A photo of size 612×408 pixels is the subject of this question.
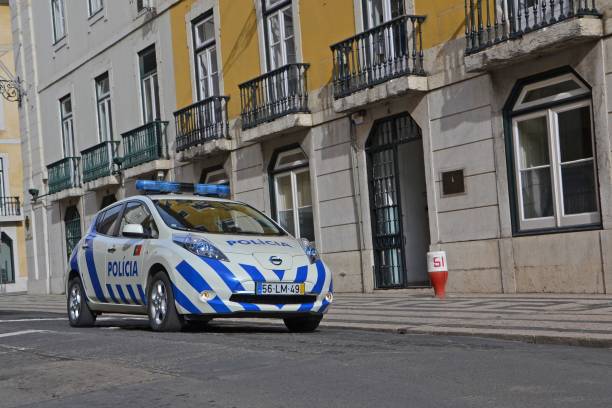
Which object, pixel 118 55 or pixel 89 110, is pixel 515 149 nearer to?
pixel 118 55

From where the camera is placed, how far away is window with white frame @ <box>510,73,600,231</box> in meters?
15.1

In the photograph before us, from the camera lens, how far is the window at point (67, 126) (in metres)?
34.3

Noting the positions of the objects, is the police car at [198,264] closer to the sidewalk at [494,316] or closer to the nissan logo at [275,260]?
the nissan logo at [275,260]

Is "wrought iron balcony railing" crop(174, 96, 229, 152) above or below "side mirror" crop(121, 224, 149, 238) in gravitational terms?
above

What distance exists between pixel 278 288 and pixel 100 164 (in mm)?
21182

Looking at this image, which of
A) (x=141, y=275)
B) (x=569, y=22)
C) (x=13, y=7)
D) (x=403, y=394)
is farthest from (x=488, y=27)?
(x=13, y=7)

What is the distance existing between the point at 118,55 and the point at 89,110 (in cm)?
297

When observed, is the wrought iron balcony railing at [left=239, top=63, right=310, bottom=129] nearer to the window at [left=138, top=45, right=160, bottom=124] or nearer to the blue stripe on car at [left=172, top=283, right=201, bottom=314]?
the window at [left=138, top=45, right=160, bottom=124]

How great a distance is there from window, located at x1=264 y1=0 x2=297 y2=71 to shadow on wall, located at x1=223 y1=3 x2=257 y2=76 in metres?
0.46

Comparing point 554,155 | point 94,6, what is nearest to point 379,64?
point 554,155

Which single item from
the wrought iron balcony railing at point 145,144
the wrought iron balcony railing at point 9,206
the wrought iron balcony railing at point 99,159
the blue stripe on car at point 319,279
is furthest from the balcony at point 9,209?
the blue stripe on car at point 319,279

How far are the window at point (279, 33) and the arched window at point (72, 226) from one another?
1326 cm

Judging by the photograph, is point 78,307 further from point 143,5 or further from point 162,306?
point 143,5

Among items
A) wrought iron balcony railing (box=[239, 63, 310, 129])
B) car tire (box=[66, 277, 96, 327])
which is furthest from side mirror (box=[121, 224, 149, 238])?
wrought iron balcony railing (box=[239, 63, 310, 129])
